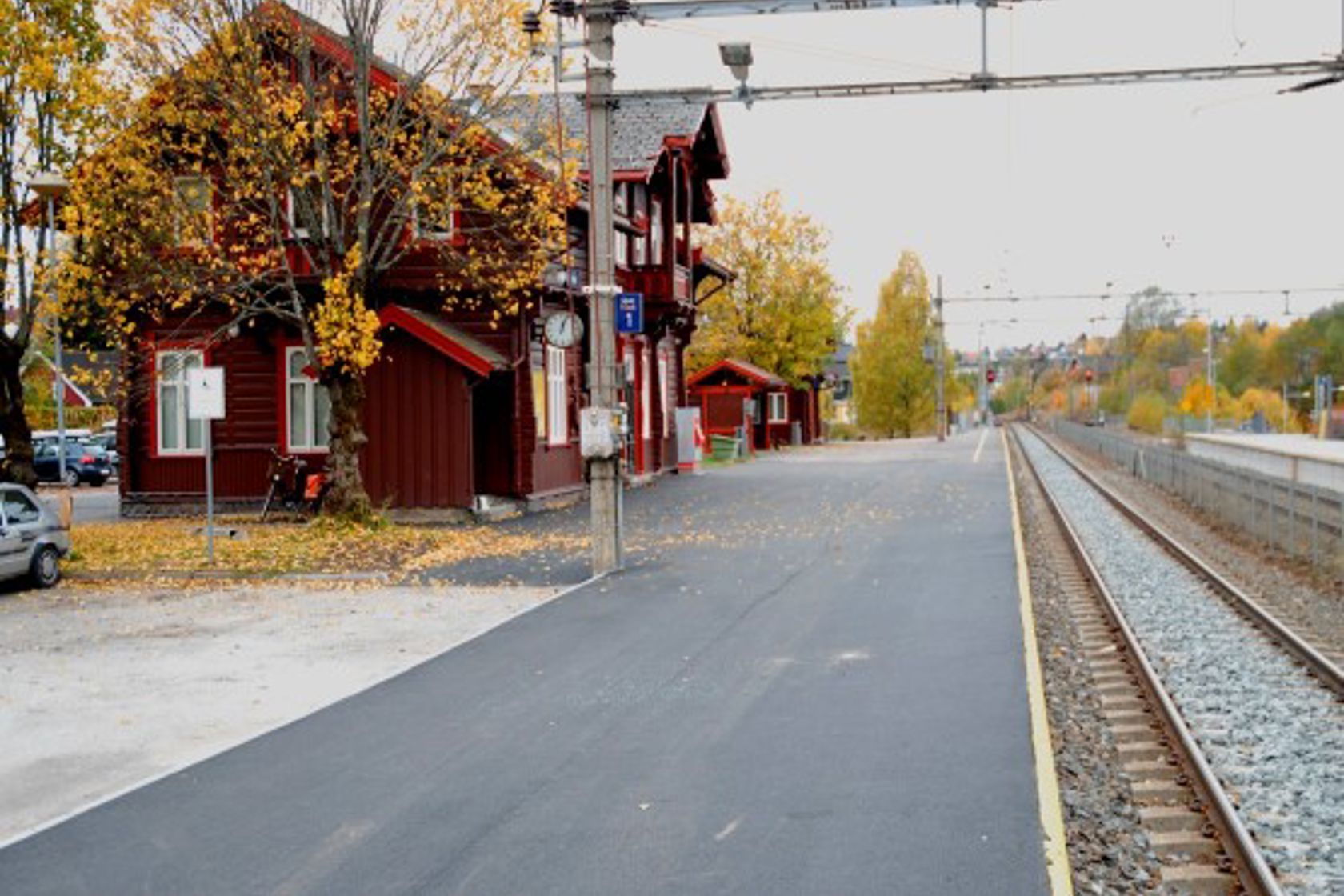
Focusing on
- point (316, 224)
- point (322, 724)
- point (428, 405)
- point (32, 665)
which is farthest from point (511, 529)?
point (322, 724)

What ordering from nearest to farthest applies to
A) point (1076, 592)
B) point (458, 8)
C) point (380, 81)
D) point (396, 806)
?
point (396, 806) → point (1076, 592) → point (458, 8) → point (380, 81)

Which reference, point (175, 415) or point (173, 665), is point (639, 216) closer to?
point (175, 415)

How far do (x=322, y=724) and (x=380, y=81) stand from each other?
724 inches

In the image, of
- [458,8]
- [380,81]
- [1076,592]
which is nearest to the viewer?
[1076,592]

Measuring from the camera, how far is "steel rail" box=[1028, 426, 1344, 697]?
1195 centimetres

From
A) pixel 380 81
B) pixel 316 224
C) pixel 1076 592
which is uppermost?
pixel 380 81

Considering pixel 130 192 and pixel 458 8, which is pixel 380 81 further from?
pixel 130 192

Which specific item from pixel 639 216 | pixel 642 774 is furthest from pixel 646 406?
pixel 642 774

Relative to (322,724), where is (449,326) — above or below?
above

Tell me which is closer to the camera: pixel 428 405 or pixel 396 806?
pixel 396 806

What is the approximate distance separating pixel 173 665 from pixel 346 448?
11445 mm


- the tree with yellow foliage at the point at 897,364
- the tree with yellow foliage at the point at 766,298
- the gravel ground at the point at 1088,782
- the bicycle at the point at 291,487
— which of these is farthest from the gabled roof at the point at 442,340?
the tree with yellow foliage at the point at 897,364

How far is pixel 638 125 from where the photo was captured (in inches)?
1480

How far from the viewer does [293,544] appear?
73.0 feet
